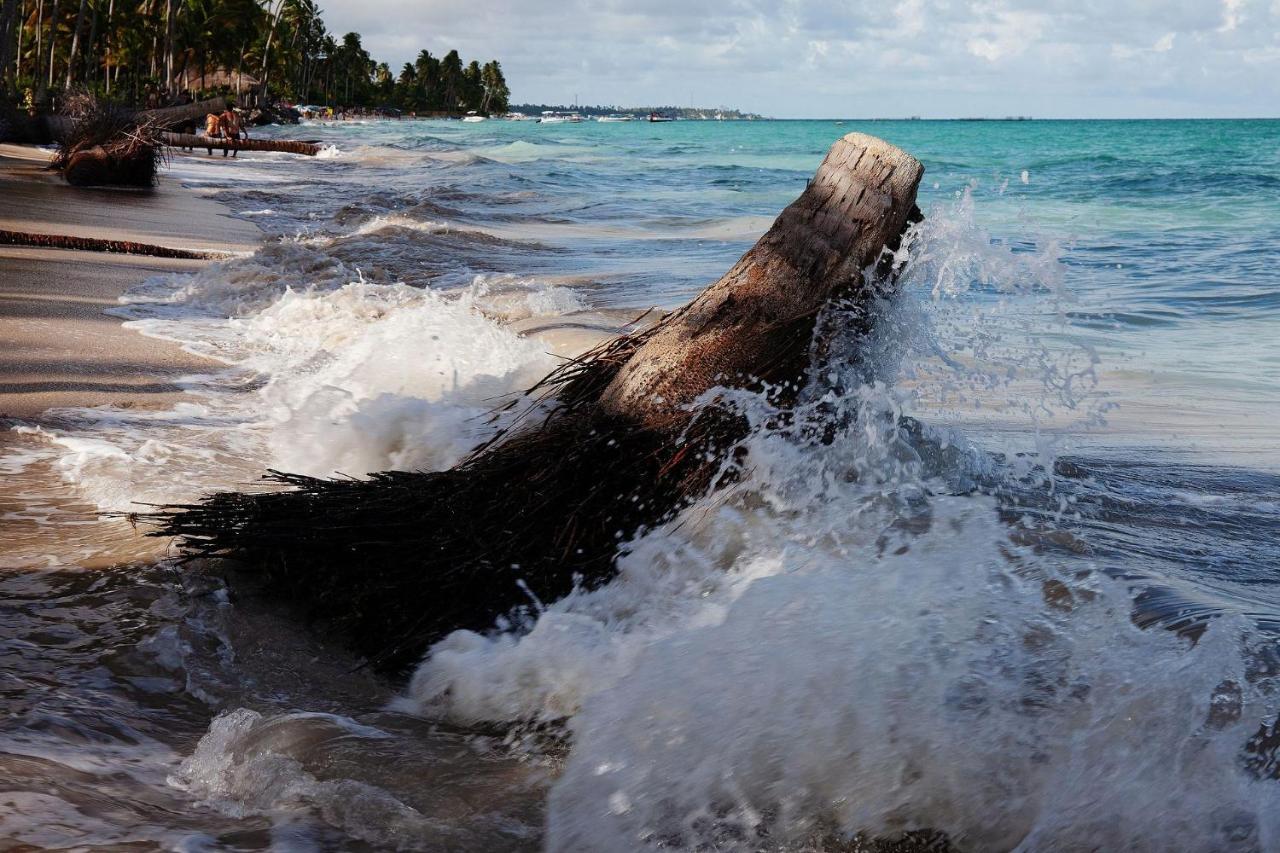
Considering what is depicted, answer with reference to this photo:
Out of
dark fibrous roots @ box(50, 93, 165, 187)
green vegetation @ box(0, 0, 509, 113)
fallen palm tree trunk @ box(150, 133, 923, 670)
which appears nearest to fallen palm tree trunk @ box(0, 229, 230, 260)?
fallen palm tree trunk @ box(150, 133, 923, 670)

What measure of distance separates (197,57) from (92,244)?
8693cm

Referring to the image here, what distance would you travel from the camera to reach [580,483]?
3398mm

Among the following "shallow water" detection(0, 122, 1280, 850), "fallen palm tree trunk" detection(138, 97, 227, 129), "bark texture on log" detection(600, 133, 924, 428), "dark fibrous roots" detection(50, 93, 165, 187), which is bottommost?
"shallow water" detection(0, 122, 1280, 850)

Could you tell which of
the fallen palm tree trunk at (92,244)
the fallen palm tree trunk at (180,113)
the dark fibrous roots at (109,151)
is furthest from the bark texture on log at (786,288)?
the fallen palm tree trunk at (180,113)

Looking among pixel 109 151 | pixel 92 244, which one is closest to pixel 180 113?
pixel 109 151

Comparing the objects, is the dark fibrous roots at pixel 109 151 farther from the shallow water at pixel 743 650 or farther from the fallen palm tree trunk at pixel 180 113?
the shallow water at pixel 743 650

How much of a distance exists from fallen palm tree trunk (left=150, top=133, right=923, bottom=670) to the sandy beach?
2.50 meters

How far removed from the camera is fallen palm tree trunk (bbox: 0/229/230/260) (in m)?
10.5

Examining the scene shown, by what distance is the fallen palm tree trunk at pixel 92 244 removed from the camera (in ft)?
34.4

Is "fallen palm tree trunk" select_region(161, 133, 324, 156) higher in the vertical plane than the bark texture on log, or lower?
higher

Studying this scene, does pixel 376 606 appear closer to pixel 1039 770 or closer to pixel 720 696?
pixel 720 696

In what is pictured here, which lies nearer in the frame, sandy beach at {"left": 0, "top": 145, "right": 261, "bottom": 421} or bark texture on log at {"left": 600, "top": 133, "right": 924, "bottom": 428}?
bark texture on log at {"left": 600, "top": 133, "right": 924, "bottom": 428}

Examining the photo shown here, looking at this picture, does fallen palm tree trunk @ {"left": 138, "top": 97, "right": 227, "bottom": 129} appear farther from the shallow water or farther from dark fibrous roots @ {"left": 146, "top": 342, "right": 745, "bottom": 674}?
dark fibrous roots @ {"left": 146, "top": 342, "right": 745, "bottom": 674}

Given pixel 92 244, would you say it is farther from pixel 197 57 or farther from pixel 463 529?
pixel 197 57
